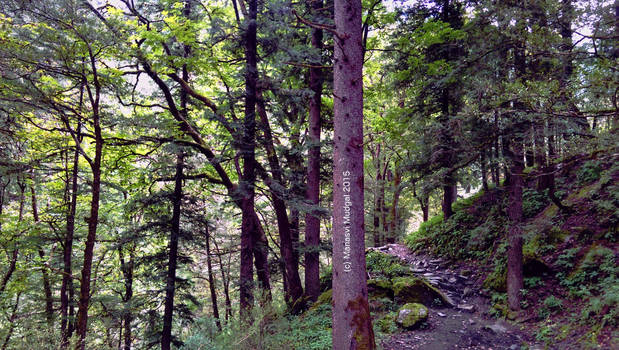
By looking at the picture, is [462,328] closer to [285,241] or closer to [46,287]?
[285,241]

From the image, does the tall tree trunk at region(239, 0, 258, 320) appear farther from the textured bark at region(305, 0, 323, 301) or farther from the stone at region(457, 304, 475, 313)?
the stone at region(457, 304, 475, 313)

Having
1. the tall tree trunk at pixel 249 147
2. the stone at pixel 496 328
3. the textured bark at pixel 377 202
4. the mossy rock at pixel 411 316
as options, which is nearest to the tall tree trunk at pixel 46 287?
the tall tree trunk at pixel 249 147

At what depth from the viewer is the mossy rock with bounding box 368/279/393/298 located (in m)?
9.34

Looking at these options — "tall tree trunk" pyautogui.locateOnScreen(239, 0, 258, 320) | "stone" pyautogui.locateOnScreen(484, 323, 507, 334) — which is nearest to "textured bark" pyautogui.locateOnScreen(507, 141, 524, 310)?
"stone" pyautogui.locateOnScreen(484, 323, 507, 334)

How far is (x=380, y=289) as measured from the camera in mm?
9492

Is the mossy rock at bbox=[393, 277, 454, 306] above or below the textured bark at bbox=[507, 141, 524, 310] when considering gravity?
below

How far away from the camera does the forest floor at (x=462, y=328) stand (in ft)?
21.5

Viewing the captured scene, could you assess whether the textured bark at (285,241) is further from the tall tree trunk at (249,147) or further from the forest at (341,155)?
the tall tree trunk at (249,147)

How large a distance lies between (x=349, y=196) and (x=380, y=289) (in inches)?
251

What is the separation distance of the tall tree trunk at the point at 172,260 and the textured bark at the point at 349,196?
284 inches

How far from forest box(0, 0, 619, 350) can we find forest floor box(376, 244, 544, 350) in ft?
0.23

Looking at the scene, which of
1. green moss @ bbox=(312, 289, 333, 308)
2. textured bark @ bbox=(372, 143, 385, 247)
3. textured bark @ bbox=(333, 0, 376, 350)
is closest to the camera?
textured bark @ bbox=(333, 0, 376, 350)

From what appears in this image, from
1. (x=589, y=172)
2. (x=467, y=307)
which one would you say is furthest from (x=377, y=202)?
(x=467, y=307)

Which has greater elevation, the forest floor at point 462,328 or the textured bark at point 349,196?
the textured bark at point 349,196
